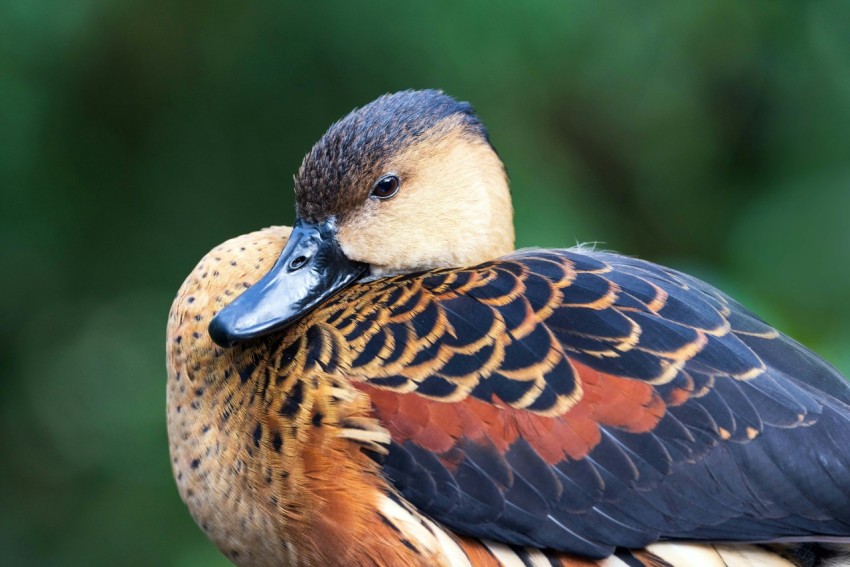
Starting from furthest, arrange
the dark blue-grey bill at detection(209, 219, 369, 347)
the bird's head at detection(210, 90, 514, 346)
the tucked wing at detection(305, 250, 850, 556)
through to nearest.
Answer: the bird's head at detection(210, 90, 514, 346)
the dark blue-grey bill at detection(209, 219, 369, 347)
the tucked wing at detection(305, 250, 850, 556)

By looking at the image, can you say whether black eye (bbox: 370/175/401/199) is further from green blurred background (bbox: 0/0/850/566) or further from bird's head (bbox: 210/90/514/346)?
green blurred background (bbox: 0/0/850/566)

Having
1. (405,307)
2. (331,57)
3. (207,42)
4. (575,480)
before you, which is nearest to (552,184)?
(331,57)

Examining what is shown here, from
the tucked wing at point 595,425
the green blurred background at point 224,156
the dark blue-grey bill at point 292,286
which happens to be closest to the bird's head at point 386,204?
the dark blue-grey bill at point 292,286

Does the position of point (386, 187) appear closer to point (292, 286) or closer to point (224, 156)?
point (292, 286)

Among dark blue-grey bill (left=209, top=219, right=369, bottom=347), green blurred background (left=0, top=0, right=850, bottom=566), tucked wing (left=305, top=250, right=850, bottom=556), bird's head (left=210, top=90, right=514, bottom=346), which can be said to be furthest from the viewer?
green blurred background (left=0, top=0, right=850, bottom=566)

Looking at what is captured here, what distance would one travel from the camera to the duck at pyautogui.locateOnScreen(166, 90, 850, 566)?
5.75 ft

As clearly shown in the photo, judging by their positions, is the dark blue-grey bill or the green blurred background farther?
the green blurred background

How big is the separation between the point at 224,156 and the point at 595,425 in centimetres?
184

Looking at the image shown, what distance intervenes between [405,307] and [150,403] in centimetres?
153

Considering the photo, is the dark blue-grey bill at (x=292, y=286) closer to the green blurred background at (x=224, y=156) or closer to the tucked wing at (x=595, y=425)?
the tucked wing at (x=595, y=425)

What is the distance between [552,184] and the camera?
127 inches

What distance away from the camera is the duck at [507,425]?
5.75ft

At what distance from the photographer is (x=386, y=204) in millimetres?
2154

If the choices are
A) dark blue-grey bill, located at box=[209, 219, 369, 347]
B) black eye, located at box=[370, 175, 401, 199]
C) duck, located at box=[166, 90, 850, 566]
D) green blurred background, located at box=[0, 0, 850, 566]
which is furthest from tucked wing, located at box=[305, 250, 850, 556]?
green blurred background, located at box=[0, 0, 850, 566]
